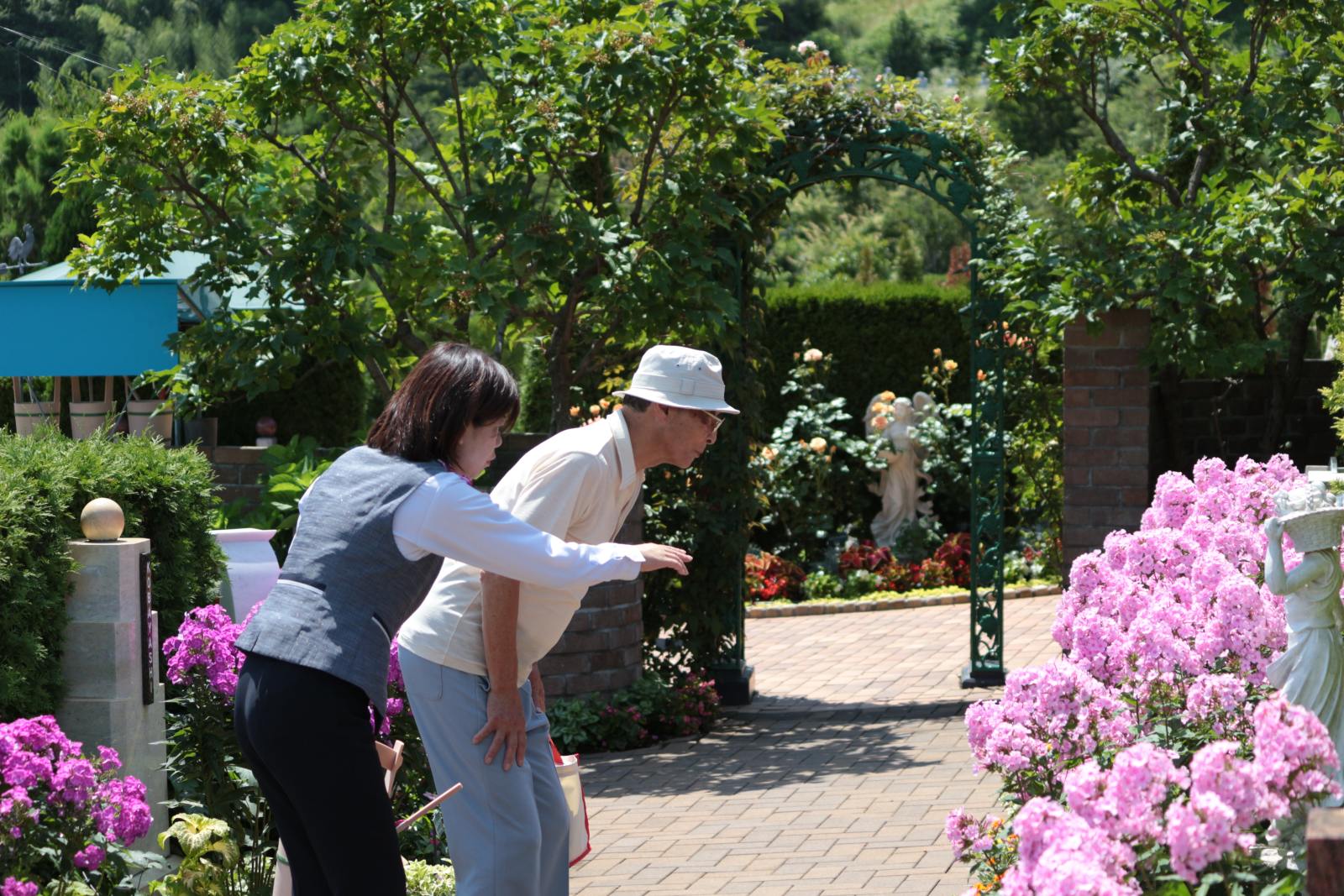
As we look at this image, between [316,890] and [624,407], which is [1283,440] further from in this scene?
[316,890]

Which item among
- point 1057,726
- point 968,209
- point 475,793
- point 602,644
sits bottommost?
point 602,644

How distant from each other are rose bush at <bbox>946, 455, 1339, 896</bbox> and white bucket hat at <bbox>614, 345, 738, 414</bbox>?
0.84 meters

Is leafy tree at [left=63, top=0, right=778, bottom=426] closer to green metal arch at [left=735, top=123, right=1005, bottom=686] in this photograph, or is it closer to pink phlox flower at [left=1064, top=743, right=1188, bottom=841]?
green metal arch at [left=735, top=123, right=1005, bottom=686]

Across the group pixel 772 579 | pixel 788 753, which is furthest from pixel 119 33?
pixel 788 753

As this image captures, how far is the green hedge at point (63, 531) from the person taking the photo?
3973 mm

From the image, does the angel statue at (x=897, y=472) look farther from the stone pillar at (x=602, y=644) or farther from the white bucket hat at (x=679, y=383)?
the white bucket hat at (x=679, y=383)

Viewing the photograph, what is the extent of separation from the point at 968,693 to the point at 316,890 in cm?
553

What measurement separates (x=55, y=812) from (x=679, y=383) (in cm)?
159

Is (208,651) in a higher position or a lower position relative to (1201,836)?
lower

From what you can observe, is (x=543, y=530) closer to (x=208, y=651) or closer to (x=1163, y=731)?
(x=1163, y=731)

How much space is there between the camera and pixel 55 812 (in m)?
3.40

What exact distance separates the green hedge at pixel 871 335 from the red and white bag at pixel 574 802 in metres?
10.6

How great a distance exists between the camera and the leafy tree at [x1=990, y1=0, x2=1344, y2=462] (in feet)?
23.1

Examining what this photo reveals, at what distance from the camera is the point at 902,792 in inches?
240
